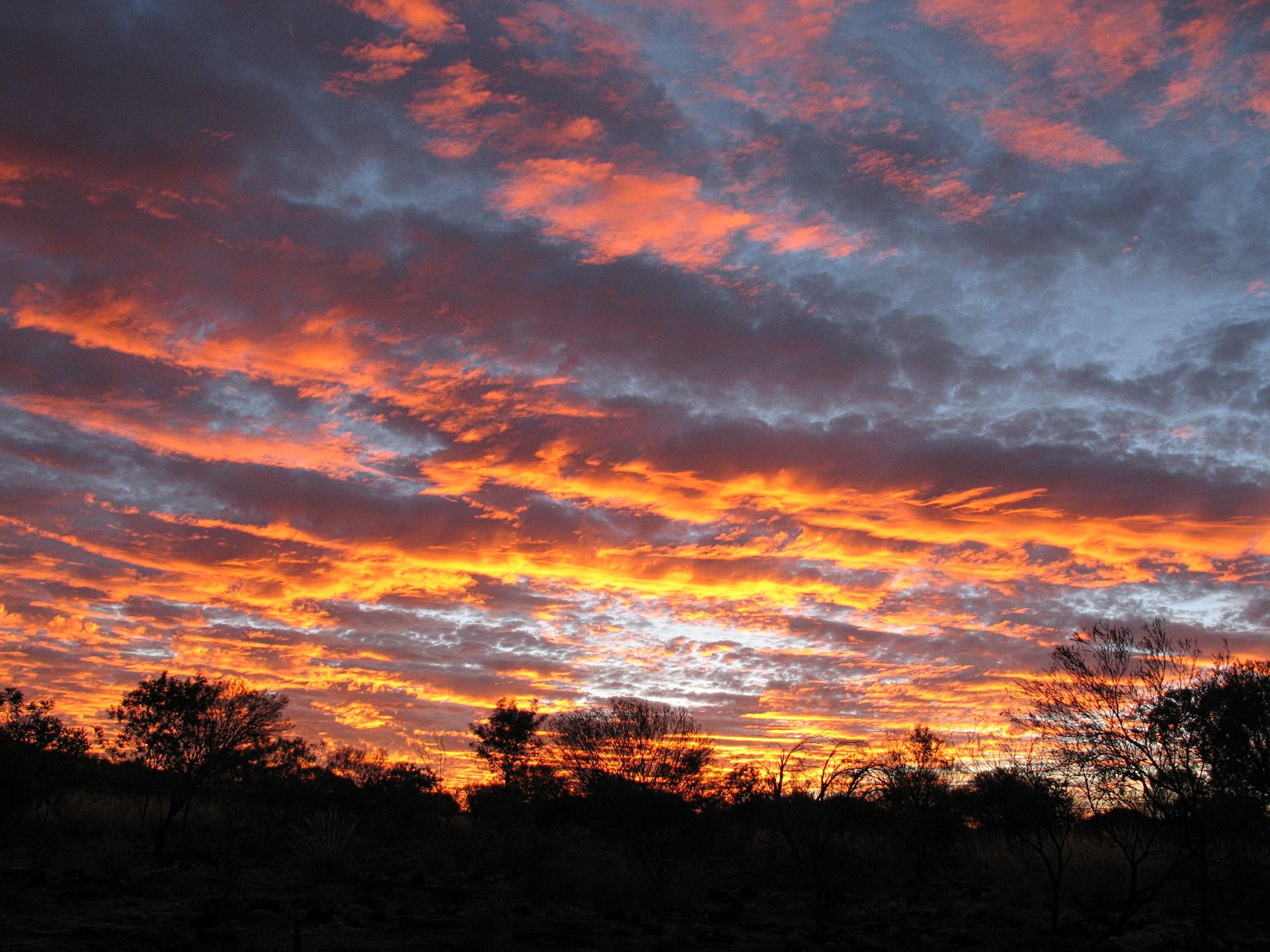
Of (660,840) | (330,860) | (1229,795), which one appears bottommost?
(330,860)

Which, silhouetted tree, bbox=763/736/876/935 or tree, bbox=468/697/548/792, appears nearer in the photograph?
silhouetted tree, bbox=763/736/876/935

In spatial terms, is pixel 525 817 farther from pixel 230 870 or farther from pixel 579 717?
pixel 230 870

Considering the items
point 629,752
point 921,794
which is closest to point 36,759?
point 629,752

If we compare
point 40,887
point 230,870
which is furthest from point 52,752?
point 230,870

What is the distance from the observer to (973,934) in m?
22.1

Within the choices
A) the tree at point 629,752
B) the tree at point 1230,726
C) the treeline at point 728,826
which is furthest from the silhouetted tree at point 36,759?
the tree at point 1230,726

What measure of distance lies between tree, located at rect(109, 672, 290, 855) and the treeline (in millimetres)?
80

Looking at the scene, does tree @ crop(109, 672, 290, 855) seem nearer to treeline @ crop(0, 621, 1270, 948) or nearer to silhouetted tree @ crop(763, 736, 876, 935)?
treeline @ crop(0, 621, 1270, 948)

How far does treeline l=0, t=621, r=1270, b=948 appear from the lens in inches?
808

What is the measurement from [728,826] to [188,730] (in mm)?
21566

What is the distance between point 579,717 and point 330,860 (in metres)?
10.6

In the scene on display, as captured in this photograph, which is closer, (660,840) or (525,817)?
(660,840)

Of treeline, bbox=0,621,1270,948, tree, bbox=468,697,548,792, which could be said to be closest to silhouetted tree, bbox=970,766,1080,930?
treeline, bbox=0,621,1270,948

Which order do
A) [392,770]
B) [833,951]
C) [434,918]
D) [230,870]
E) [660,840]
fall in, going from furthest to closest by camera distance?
[392,770], [660,840], [434,918], [230,870], [833,951]
